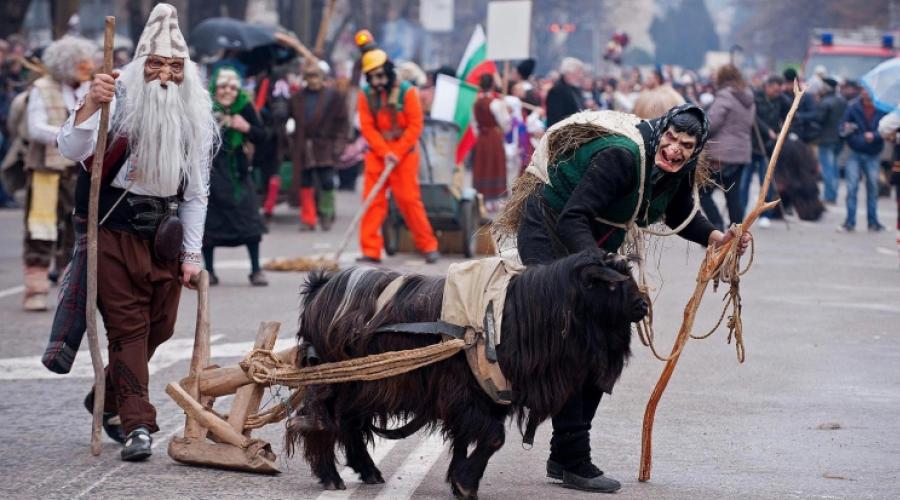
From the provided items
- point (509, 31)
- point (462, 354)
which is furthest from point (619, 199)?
point (509, 31)

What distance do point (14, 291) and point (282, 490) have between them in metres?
7.40

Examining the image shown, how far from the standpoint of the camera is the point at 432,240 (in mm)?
15094

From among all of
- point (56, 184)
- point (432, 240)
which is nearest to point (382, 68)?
point (432, 240)

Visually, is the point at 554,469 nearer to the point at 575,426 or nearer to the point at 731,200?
the point at 575,426

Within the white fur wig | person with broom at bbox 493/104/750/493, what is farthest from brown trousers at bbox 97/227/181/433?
the white fur wig

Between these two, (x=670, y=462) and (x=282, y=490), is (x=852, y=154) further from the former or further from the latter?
(x=282, y=490)

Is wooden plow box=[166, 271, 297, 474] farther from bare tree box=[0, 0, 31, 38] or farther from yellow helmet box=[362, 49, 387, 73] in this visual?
bare tree box=[0, 0, 31, 38]

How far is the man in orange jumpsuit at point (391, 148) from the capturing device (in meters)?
14.7

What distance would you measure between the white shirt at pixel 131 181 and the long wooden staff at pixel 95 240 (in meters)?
0.08

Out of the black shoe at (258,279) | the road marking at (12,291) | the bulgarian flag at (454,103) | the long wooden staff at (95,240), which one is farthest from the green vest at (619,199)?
the bulgarian flag at (454,103)

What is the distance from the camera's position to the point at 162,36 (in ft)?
22.2

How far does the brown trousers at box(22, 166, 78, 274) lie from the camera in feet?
38.6

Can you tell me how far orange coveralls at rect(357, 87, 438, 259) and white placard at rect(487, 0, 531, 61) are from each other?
28.7 feet

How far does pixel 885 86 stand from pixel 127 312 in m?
9.54
